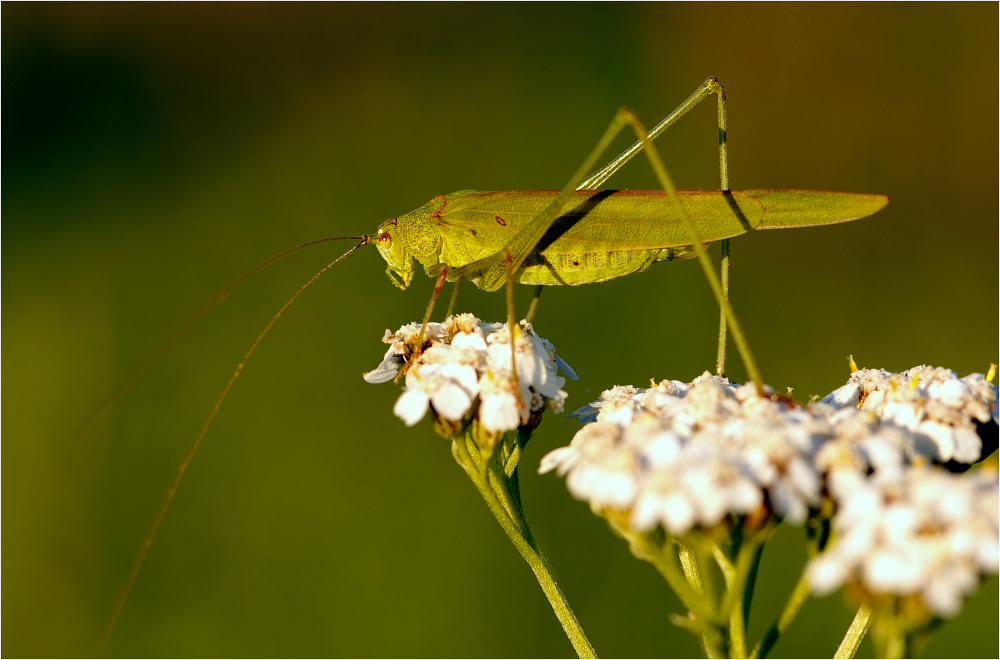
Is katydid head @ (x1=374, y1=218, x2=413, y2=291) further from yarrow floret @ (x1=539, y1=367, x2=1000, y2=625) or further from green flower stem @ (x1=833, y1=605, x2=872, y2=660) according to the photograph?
green flower stem @ (x1=833, y1=605, x2=872, y2=660)

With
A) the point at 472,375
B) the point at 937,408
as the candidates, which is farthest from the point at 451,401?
the point at 937,408

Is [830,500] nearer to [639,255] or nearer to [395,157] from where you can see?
[639,255]

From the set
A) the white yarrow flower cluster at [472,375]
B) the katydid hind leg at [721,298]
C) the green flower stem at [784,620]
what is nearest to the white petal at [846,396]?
the katydid hind leg at [721,298]

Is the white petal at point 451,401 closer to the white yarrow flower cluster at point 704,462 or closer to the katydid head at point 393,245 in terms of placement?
the white yarrow flower cluster at point 704,462

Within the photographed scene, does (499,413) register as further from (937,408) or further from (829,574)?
(937,408)

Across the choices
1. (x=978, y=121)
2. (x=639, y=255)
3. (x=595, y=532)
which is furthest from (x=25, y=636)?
(x=978, y=121)

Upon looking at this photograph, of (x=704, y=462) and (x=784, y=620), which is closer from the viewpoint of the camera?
(x=704, y=462)
